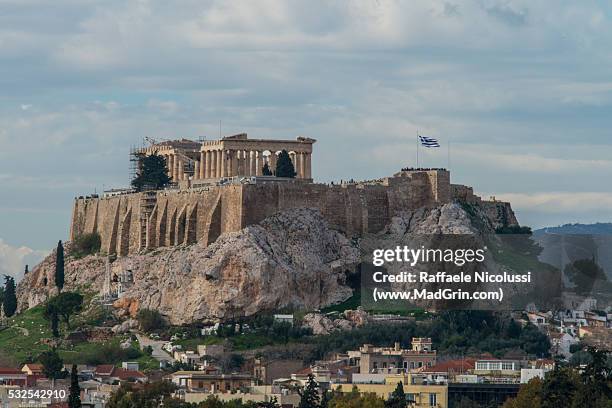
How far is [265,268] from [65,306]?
1522cm

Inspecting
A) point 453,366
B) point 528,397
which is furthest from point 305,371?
point 528,397

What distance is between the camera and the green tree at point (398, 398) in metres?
120

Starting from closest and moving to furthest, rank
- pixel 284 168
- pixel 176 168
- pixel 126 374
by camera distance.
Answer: pixel 126 374 → pixel 284 168 → pixel 176 168

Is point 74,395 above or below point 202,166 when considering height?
below

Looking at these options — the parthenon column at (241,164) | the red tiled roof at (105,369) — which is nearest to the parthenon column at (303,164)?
the parthenon column at (241,164)

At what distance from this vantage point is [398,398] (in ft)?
398

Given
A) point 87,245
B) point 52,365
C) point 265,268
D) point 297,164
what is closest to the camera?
point 52,365

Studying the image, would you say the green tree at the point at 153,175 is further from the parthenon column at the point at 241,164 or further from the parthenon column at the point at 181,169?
the parthenon column at the point at 241,164

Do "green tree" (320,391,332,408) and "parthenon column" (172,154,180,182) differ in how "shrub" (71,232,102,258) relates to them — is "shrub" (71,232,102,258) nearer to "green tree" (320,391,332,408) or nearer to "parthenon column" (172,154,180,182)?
"parthenon column" (172,154,180,182)

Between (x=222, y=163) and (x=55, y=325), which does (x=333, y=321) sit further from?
(x=222, y=163)

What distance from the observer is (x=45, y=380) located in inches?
5576

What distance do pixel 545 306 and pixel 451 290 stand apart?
600cm

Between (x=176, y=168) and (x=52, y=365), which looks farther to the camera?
(x=176, y=168)

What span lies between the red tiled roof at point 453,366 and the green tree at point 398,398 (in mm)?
7552
